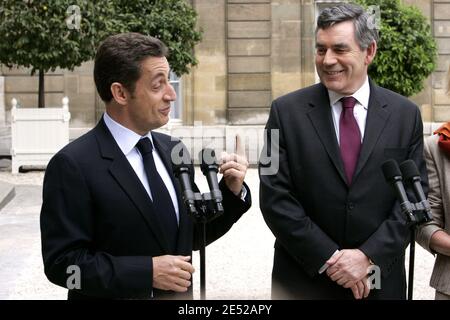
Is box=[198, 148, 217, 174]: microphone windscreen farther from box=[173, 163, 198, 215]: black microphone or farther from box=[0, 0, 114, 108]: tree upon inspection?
box=[0, 0, 114, 108]: tree

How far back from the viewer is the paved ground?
743cm

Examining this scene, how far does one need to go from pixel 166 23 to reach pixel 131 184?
A: 14.8m

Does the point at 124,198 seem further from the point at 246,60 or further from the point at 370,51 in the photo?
the point at 246,60

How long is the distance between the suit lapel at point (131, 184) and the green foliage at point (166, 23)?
561 inches

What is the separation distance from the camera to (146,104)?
310cm

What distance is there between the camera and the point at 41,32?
15172 mm

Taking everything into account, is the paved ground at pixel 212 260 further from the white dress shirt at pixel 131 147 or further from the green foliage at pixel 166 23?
the green foliage at pixel 166 23

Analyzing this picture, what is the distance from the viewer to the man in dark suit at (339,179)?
355 cm

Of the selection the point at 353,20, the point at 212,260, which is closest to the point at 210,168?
the point at 353,20

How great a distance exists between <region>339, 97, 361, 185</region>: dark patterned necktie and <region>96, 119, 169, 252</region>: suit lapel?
0.93 meters

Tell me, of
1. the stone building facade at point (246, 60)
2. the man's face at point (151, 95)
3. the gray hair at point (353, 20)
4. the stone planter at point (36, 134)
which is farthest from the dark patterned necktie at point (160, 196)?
the stone building facade at point (246, 60)

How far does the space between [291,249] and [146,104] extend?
3.00ft

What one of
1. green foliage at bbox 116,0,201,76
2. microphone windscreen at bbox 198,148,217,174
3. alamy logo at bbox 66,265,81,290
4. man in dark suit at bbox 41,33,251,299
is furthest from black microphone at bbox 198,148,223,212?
green foliage at bbox 116,0,201,76
